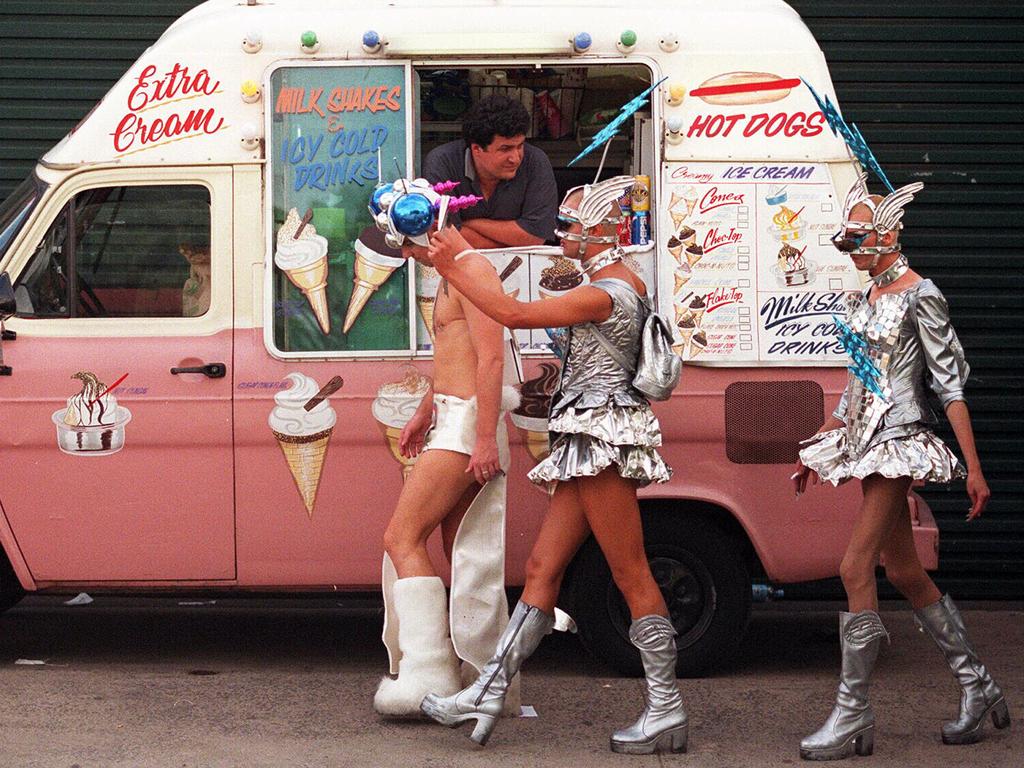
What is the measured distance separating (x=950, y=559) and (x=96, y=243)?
16.5ft

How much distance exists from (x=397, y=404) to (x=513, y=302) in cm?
124

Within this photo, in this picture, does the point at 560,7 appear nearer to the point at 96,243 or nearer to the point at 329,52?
the point at 329,52

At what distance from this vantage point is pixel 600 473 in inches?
207

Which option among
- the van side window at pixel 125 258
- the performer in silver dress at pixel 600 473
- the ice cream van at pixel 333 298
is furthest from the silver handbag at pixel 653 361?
the van side window at pixel 125 258

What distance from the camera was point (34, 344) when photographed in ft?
20.5

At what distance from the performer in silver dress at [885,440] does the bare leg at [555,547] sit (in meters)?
0.90

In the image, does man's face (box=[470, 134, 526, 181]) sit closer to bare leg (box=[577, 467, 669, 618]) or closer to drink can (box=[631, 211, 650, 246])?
drink can (box=[631, 211, 650, 246])

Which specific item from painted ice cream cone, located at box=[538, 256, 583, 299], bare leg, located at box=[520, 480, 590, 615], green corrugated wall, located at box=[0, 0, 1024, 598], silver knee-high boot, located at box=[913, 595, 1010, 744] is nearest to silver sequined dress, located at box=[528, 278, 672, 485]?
bare leg, located at box=[520, 480, 590, 615]

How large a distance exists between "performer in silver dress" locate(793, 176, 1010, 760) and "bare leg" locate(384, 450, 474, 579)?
1.33m

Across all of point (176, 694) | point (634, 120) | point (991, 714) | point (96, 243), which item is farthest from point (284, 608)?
point (991, 714)

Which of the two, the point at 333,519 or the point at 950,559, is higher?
the point at 333,519

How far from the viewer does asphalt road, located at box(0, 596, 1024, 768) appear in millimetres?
5387

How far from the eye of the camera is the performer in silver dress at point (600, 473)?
525 cm

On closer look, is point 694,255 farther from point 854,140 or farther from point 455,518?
point 455,518
